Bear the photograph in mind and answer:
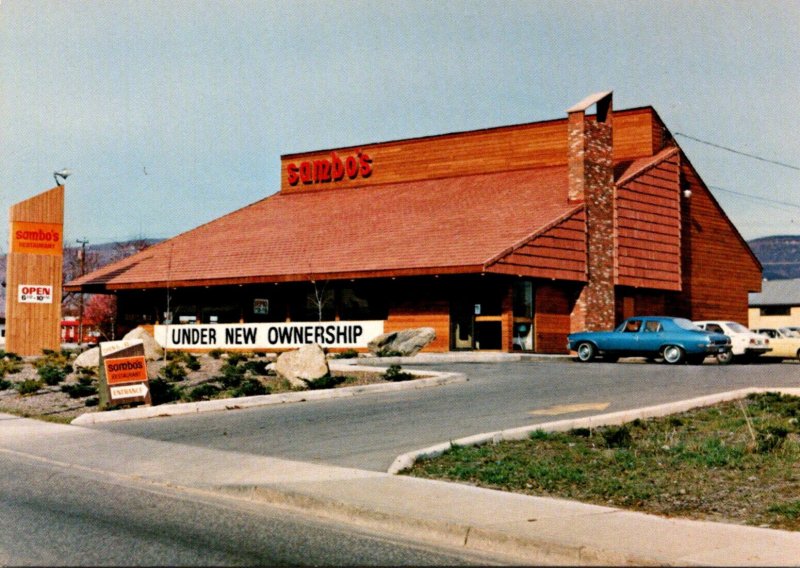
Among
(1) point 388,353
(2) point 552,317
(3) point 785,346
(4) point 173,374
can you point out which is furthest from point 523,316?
(4) point 173,374

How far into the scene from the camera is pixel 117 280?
44375mm

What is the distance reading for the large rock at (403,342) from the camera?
32.6 meters

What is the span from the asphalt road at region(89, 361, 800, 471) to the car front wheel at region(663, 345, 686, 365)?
198 inches

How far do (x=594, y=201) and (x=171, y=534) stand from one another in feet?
105

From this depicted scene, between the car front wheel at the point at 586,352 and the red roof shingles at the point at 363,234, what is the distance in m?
4.40

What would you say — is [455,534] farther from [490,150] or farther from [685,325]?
[490,150]

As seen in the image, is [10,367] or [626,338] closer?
[10,367]

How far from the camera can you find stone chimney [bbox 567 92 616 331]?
38.2 metres

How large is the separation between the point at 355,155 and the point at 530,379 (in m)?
28.6

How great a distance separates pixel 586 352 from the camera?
3222 centimetres

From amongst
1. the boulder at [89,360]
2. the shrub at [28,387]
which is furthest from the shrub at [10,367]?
the shrub at [28,387]

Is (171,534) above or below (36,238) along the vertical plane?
below

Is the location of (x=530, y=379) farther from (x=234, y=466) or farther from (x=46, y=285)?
(x=46, y=285)

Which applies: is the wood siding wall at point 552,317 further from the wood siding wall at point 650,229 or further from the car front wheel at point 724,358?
the car front wheel at point 724,358
